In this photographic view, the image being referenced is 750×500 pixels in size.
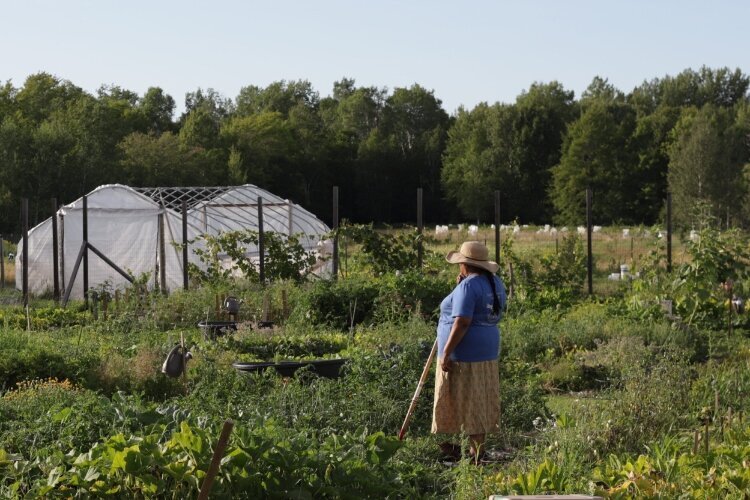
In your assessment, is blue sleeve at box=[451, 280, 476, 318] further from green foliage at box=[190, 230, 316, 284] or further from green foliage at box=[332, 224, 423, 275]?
green foliage at box=[190, 230, 316, 284]

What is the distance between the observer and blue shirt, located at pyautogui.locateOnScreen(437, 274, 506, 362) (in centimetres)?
632

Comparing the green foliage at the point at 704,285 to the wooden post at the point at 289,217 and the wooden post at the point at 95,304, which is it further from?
the wooden post at the point at 289,217

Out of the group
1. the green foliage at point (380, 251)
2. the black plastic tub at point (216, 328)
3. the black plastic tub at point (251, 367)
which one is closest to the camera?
the black plastic tub at point (251, 367)

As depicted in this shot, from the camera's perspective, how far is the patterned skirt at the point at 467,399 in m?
6.43

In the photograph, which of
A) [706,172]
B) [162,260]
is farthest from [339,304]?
[706,172]

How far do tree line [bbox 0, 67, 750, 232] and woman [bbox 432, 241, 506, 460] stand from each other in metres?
35.0

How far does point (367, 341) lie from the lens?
32.7ft

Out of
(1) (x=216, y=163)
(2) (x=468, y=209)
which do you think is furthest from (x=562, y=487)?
(2) (x=468, y=209)

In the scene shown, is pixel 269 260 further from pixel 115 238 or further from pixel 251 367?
pixel 251 367

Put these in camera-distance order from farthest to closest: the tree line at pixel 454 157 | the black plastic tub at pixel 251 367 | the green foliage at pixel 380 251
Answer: the tree line at pixel 454 157 < the green foliage at pixel 380 251 < the black plastic tub at pixel 251 367

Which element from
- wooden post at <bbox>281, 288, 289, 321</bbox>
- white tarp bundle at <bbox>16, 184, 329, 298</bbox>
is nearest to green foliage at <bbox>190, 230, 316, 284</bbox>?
wooden post at <bbox>281, 288, 289, 321</bbox>

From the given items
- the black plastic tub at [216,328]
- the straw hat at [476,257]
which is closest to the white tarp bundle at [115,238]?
the black plastic tub at [216,328]

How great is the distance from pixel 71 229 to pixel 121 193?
1.10 m

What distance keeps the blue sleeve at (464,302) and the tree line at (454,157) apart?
35.1 m
